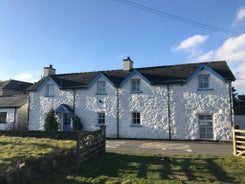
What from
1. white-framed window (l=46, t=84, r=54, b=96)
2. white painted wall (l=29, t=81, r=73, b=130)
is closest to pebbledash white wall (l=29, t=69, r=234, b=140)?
white painted wall (l=29, t=81, r=73, b=130)

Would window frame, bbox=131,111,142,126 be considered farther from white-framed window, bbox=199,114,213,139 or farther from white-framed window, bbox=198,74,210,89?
white-framed window, bbox=198,74,210,89

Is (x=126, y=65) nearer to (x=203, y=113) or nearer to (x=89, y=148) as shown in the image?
(x=203, y=113)

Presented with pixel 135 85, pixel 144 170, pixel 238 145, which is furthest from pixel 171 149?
pixel 135 85

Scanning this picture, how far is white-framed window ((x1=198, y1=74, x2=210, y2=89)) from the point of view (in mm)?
22234

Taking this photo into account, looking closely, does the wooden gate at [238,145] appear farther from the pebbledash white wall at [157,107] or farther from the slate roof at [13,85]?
the slate roof at [13,85]

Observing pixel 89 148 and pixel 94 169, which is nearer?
pixel 94 169

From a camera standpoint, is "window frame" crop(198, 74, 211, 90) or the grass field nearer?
the grass field

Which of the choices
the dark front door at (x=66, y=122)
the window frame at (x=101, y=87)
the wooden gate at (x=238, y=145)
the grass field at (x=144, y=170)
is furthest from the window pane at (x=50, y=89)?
the wooden gate at (x=238, y=145)

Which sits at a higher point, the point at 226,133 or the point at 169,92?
the point at 169,92

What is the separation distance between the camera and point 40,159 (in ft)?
30.7

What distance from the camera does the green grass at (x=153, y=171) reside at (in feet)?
27.6

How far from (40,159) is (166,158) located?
5.97 m

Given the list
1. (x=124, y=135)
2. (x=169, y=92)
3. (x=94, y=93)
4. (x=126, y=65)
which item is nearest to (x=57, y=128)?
(x=94, y=93)

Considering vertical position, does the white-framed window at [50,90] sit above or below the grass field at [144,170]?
above
